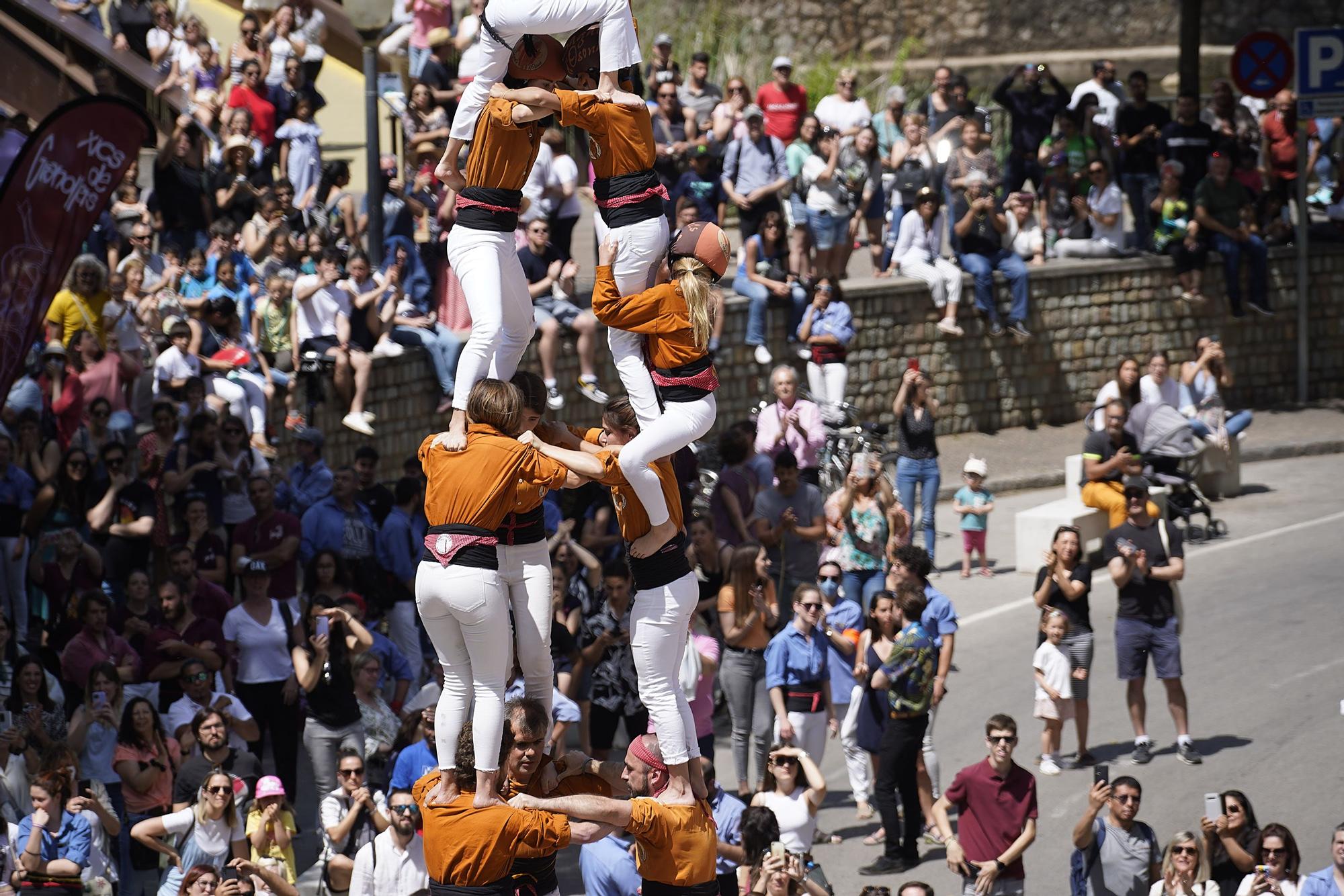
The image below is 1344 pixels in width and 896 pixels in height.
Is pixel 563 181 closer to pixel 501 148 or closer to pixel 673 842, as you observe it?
pixel 501 148

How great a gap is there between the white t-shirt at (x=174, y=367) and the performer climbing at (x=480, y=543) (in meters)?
6.95

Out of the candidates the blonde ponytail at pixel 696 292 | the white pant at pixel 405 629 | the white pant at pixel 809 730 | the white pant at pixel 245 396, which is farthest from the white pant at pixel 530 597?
the white pant at pixel 245 396

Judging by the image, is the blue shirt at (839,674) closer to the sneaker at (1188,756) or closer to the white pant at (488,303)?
the sneaker at (1188,756)

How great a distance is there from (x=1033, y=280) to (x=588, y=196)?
545cm

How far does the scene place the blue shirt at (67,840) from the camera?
37.0 feet

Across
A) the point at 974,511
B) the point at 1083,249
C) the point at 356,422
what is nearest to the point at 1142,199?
the point at 1083,249

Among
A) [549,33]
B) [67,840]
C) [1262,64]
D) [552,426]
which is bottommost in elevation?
[67,840]

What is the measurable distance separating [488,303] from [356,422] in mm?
8054

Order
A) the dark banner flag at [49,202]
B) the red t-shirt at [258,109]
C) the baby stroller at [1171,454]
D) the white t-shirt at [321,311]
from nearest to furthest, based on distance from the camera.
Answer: the dark banner flag at [49,202] → the white t-shirt at [321,311] → the red t-shirt at [258,109] → the baby stroller at [1171,454]

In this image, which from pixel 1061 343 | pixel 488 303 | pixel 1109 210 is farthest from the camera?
pixel 1061 343

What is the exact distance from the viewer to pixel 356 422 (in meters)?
17.1

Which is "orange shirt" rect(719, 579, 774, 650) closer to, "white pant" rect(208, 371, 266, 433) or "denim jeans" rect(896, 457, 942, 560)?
"white pant" rect(208, 371, 266, 433)

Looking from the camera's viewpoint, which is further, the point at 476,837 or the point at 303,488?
the point at 303,488

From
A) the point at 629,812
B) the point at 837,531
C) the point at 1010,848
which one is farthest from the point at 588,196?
the point at 629,812
